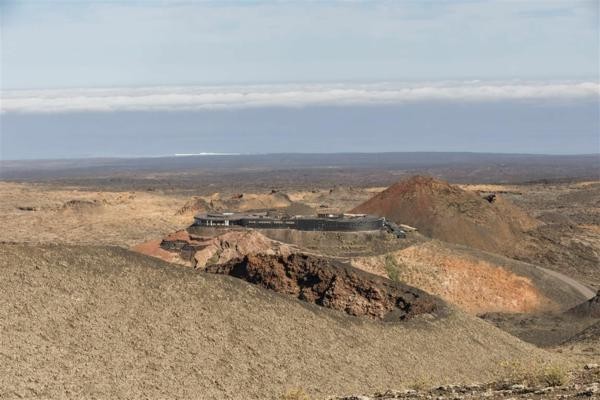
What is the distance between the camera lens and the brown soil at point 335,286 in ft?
126

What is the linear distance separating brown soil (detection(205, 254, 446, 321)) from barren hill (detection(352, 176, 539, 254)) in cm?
3953

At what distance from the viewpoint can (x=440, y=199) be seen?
8625 cm

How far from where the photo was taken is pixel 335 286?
39.0 metres

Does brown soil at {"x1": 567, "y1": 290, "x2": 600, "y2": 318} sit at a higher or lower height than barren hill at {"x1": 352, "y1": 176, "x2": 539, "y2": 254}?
lower

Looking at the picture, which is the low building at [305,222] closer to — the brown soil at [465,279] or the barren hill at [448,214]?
the brown soil at [465,279]

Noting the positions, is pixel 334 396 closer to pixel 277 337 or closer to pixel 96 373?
pixel 277 337

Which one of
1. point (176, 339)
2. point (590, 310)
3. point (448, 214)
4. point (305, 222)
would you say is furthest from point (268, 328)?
point (448, 214)

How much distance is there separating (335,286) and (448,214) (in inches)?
1821

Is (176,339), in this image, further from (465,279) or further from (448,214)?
(448,214)

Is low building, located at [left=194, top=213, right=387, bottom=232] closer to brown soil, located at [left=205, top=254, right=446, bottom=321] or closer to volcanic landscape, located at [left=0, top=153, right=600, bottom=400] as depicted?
volcanic landscape, located at [left=0, top=153, right=600, bottom=400]

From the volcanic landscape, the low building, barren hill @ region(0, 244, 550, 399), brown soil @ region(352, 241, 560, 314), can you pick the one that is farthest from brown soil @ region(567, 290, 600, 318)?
barren hill @ region(0, 244, 550, 399)

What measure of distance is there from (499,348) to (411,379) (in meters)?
7.30

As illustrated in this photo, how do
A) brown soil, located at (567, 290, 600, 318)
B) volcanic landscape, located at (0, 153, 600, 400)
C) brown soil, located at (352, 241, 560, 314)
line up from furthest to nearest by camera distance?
1. brown soil, located at (352, 241, 560, 314)
2. brown soil, located at (567, 290, 600, 318)
3. volcanic landscape, located at (0, 153, 600, 400)

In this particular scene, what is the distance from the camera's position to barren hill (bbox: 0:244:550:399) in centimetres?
2483
